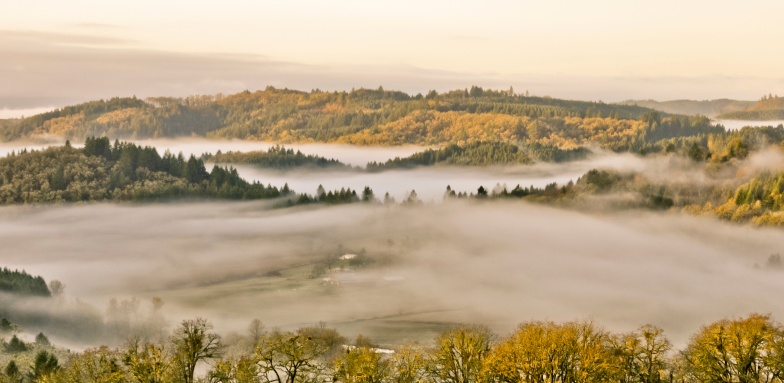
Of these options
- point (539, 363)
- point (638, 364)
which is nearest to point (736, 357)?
point (638, 364)

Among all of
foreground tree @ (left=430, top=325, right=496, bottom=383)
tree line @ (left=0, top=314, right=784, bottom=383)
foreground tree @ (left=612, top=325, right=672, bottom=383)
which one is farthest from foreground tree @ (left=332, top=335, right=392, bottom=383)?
foreground tree @ (left=612, top=325, right=672, bottom=383)

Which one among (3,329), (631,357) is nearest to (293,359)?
(631,357)

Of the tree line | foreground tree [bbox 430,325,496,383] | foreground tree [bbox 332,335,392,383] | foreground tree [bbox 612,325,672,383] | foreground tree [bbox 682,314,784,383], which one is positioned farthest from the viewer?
foreground tree [bbox 430,325,496,383]

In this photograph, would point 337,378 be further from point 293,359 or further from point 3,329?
point 3,329

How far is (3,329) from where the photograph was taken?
18938cm

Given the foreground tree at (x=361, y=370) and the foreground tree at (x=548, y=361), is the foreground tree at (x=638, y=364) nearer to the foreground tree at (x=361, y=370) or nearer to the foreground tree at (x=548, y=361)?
the foreground tree at (x=548, y=361)

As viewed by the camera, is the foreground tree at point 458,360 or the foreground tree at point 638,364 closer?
the foreground tree at point 638,364

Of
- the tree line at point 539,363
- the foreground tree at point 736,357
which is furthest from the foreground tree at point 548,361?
the foreground tree at point 736,357

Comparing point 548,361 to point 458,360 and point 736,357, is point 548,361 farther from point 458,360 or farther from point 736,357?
point 736,357

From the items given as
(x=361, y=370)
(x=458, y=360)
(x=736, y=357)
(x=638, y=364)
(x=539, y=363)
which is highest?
(x=539, y=363)

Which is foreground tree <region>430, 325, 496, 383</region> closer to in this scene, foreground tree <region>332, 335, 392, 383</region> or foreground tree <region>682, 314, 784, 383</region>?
foreground tree <region>332, 335, 392, 383</region>

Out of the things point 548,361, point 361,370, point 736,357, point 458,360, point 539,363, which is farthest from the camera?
point 458,360

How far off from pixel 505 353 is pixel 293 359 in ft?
85.3

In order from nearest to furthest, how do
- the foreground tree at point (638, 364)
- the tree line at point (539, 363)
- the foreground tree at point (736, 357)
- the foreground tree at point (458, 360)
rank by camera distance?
the tree line at point (539, 363)
the foreground tree at point (736, 357)
the foreground tree at point (638, 364)
the foreground tree at point (458, 360)
